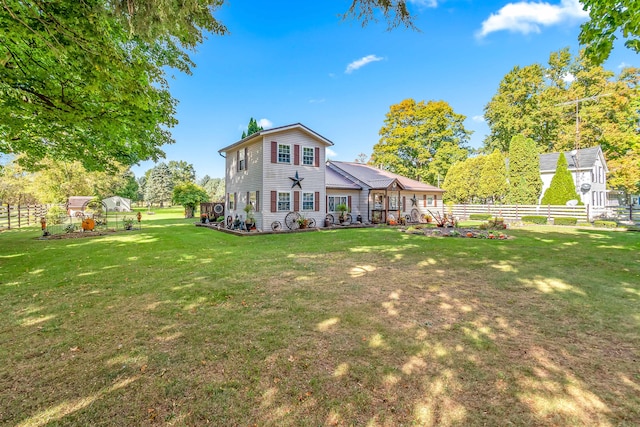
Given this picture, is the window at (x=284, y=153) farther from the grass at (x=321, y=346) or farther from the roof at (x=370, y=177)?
the grass at (x=321, y=346)

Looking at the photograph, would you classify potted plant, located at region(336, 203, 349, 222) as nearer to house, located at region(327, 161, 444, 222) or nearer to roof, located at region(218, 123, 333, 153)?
house, located at region(327, 161, 444, 222)

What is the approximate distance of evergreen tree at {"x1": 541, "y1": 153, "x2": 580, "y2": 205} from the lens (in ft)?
70.4

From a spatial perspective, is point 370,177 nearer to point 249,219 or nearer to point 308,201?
point 308,201

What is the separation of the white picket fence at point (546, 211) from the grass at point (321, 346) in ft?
52.6

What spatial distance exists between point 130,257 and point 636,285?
12045 mm

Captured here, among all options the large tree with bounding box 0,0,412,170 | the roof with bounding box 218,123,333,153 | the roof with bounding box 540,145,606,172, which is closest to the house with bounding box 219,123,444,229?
the roof with bounding box 218,123,333,153

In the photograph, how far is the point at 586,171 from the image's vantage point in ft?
81.4

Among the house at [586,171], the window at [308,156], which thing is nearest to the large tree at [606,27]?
the window at [308,156]

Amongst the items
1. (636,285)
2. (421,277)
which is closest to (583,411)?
(421,277)

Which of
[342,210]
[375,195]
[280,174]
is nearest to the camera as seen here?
[280,174]

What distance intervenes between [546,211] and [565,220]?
2.60m

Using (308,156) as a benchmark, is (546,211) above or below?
below

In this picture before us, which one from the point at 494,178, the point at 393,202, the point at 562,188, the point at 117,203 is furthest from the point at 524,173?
the point at 117,203

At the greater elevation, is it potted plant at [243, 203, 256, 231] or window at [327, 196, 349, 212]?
window at [327, 196, 349, 212]
